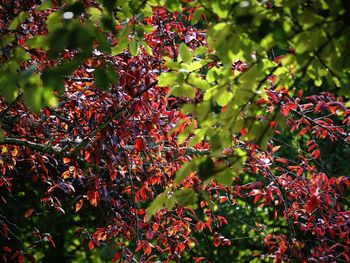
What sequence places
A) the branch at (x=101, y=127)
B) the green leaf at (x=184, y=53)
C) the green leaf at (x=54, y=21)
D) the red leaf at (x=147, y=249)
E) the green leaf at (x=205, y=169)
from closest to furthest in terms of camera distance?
1. the green leaf at (x=54, y=21)
2. the green leaf at (x=205, y=169)
3. the green leaf at (x=184, y=53)
4. the branch at (x=101, y=127)
5. the red leaf at (x=147, y=249)

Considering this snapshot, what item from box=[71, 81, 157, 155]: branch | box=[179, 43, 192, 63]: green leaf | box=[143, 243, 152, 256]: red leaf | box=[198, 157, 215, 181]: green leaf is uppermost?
box=[179, 43, 192, 63]: green leaf

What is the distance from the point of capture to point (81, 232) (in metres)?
4.00

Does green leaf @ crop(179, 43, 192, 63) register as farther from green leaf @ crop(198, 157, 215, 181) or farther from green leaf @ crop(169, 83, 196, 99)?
green leaf @ crop(198, 157, 215, 181)

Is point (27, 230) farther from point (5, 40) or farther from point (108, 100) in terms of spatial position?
point (5, 40)

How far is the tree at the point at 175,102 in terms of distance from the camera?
1.51 meters

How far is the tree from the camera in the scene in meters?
1.51

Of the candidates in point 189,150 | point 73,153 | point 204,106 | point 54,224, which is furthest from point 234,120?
point 54,224

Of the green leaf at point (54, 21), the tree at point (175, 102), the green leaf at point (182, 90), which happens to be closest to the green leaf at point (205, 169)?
the tree at point (175, 102)

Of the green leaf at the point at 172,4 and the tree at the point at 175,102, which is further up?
the green leaf at the point at 172,4

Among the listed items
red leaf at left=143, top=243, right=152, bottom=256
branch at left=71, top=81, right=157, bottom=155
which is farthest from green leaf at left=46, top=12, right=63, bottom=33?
red leaf at left=143, top=243, right=152, bottom=256

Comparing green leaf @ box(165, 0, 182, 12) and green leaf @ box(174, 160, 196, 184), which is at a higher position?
green leaf @ box(165, 0, 182, 12)

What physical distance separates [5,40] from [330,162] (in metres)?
7.87

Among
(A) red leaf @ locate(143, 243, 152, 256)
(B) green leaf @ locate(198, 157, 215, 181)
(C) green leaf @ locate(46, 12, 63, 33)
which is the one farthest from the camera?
(A) red leaf @ locate(143, 243, 152, 256)

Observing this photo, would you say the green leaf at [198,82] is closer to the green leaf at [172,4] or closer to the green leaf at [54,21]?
the green leaf at [172,4]
